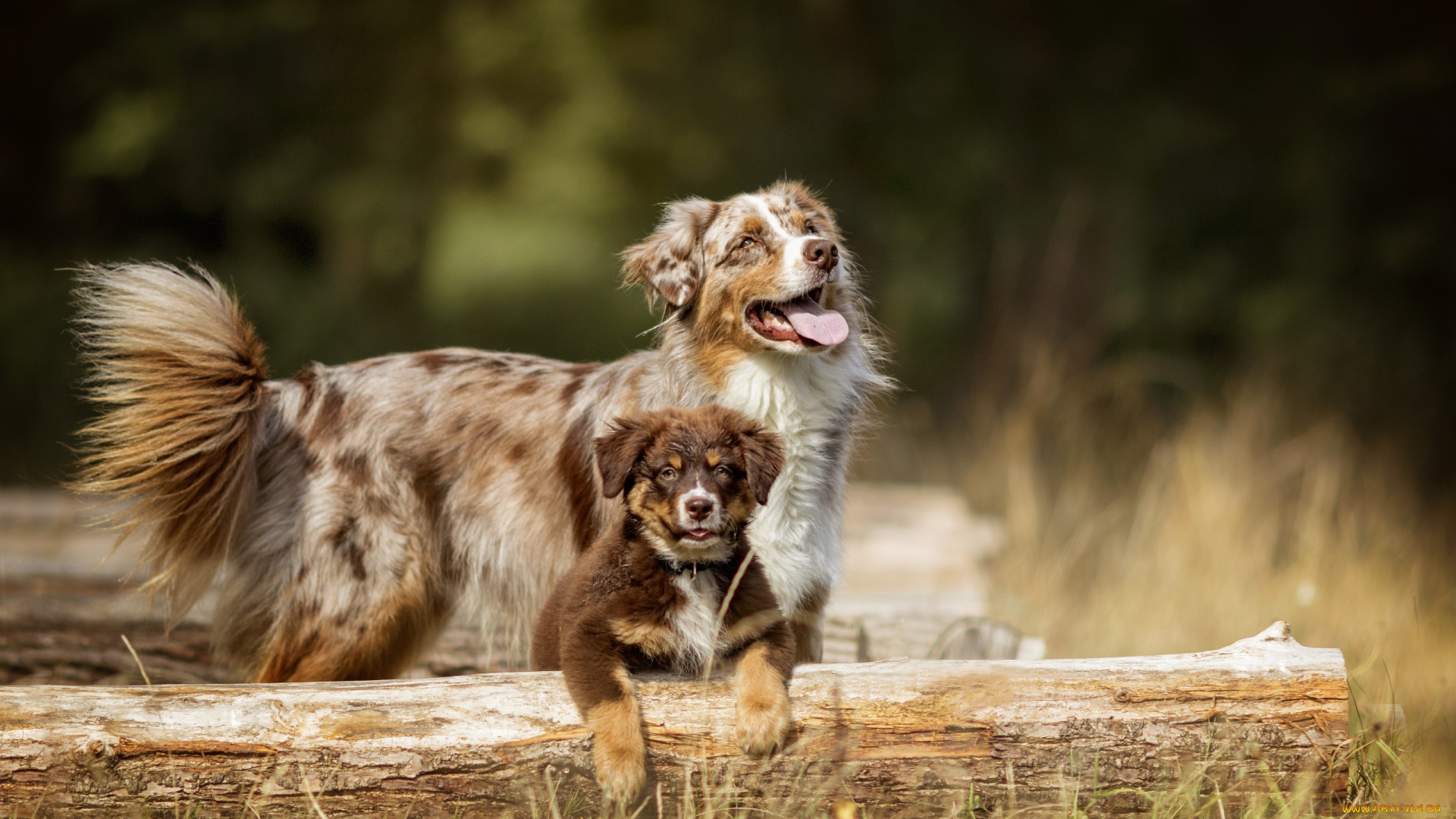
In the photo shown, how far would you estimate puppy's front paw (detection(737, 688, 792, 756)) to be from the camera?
8.89 feet

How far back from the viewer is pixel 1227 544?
21.2 ft

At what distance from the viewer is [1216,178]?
1085 centimetres

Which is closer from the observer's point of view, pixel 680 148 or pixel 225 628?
pixel 225 628

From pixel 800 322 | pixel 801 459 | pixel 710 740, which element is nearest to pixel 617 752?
pixel 710 740

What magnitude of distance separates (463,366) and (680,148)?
7.82 meters

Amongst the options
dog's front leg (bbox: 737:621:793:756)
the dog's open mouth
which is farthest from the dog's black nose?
dog's front leg (bbox: 737:621:793:756)

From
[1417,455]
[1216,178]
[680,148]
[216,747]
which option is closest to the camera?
[216,747]

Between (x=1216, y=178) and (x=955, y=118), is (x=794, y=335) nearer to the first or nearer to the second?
(x=955, y=118)

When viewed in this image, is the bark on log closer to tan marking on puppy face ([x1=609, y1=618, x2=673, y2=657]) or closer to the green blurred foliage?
tan marking on puppy face ([x1=609, y1=618, x2=673, y2=657])

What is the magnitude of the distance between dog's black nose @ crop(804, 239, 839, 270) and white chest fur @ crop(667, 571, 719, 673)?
117 cm

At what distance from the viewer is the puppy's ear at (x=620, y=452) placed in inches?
123

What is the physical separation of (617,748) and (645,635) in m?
0.38

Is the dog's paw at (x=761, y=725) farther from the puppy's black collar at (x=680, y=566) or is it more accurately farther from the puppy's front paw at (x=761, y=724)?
the puppy's black collar at (x=680, y=566)

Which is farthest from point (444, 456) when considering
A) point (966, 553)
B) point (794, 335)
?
point (966, 553)
